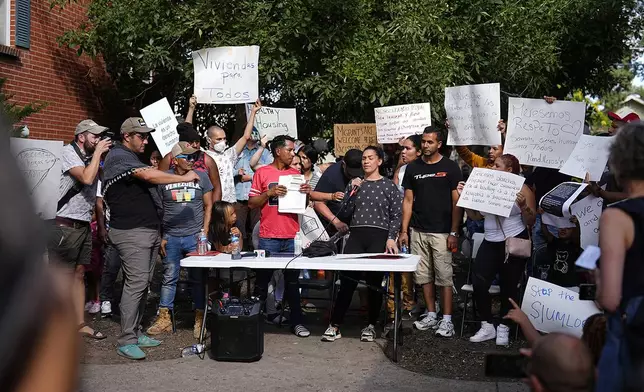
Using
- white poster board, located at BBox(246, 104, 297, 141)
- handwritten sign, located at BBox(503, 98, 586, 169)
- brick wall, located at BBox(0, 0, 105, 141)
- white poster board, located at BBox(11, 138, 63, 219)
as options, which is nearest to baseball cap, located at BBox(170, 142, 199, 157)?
white poster board, located at BBox(11, 138, 63, 219)

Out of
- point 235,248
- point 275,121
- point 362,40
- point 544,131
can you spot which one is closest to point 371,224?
point 235,248

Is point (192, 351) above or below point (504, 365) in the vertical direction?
below

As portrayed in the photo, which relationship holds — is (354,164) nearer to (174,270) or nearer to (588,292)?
(174,270)

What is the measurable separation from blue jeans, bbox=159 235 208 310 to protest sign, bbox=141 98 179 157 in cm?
94

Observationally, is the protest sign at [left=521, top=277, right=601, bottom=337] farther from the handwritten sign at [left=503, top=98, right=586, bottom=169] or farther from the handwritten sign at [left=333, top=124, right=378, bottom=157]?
the handwritten sign at [left=333, top=124, right=378, bottom=157]

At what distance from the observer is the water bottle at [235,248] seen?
26.3 ft

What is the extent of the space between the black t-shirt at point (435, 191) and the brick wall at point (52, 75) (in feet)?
21.0

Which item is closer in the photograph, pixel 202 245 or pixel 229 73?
pixel 202 245

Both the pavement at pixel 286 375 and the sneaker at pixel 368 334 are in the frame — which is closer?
the pavement at pixel 286 375

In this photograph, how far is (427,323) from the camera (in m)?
8.83

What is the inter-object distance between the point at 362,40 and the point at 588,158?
5.21m

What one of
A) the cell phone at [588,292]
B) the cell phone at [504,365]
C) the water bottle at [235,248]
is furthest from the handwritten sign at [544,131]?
the cell phone at [504,365]

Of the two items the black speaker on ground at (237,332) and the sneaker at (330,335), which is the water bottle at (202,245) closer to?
the black speaker on ground at (237,332)

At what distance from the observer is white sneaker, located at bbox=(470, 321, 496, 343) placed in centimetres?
815
